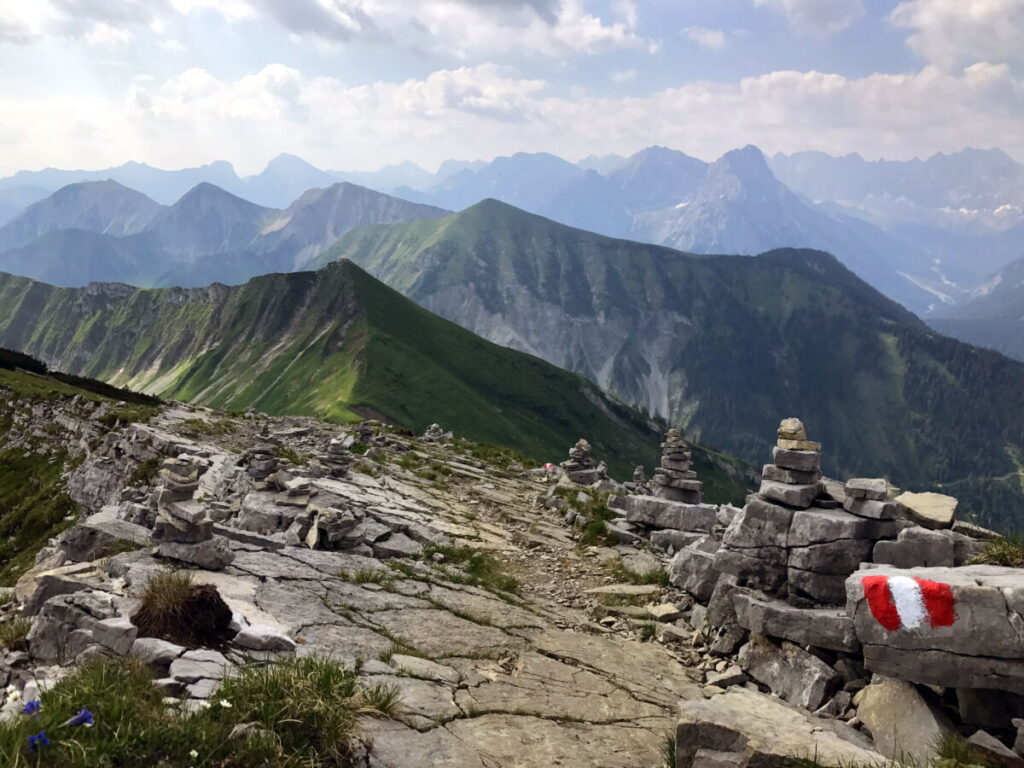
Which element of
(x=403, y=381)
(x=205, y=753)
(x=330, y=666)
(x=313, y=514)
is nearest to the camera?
(x=205, y=753)

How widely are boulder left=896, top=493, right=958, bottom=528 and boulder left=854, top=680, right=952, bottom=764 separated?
6364 mm

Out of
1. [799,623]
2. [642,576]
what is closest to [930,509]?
[799,623]

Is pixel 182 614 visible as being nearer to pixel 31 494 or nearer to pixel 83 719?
pixel 83 719

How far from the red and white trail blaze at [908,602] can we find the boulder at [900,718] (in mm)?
1233

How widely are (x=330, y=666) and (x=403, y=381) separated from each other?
558 feet

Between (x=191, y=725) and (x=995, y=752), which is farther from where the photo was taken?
(x=995, y=752)

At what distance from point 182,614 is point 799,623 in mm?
13714

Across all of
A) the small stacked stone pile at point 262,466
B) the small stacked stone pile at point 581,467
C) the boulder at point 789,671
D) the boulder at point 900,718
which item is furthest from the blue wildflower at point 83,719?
the small stacked stone pile at point 581,467

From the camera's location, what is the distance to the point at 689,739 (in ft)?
31.5

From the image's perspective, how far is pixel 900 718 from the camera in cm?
1166

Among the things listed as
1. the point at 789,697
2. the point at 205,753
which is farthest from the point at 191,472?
the point at 789,697

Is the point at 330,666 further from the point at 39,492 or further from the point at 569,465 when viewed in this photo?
the point at 39,492

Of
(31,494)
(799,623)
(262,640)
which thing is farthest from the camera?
(31,494)

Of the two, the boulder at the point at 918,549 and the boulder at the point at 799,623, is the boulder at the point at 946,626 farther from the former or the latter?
the boulder at the point at 918,549
